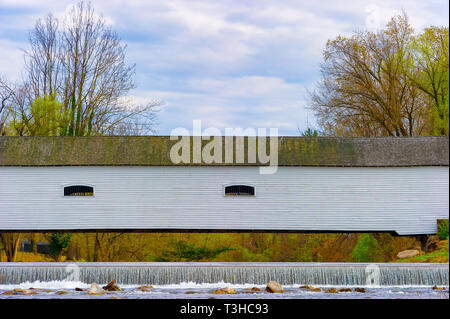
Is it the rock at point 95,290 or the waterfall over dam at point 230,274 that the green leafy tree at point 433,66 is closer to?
the waterfall over dam at point 230,274

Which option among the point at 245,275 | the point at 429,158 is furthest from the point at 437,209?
the point at 245,275

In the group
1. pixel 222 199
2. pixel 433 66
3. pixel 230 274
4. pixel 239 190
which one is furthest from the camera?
pixel 433 66

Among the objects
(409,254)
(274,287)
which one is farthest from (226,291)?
(409,254)

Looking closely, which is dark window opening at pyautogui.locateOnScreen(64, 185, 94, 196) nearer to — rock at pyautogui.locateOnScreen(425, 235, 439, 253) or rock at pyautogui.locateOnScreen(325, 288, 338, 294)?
rock at pyautogui.locateOnScreen(325, 288, 338, 294)

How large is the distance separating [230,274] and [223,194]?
3.73 meters

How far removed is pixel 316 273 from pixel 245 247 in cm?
1339

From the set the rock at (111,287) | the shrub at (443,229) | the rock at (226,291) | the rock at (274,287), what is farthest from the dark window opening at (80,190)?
the shrub at (443,229)

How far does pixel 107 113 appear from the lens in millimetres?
30031

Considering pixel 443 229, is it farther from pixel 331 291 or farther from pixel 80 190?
pixel 80 190

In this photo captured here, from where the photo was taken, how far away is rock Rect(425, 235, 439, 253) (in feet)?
64.3

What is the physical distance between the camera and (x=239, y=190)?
19.9m

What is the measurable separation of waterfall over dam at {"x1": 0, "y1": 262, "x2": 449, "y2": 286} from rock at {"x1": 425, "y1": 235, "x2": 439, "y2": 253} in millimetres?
2818

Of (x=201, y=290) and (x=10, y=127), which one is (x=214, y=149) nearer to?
(x=201, y=290)
